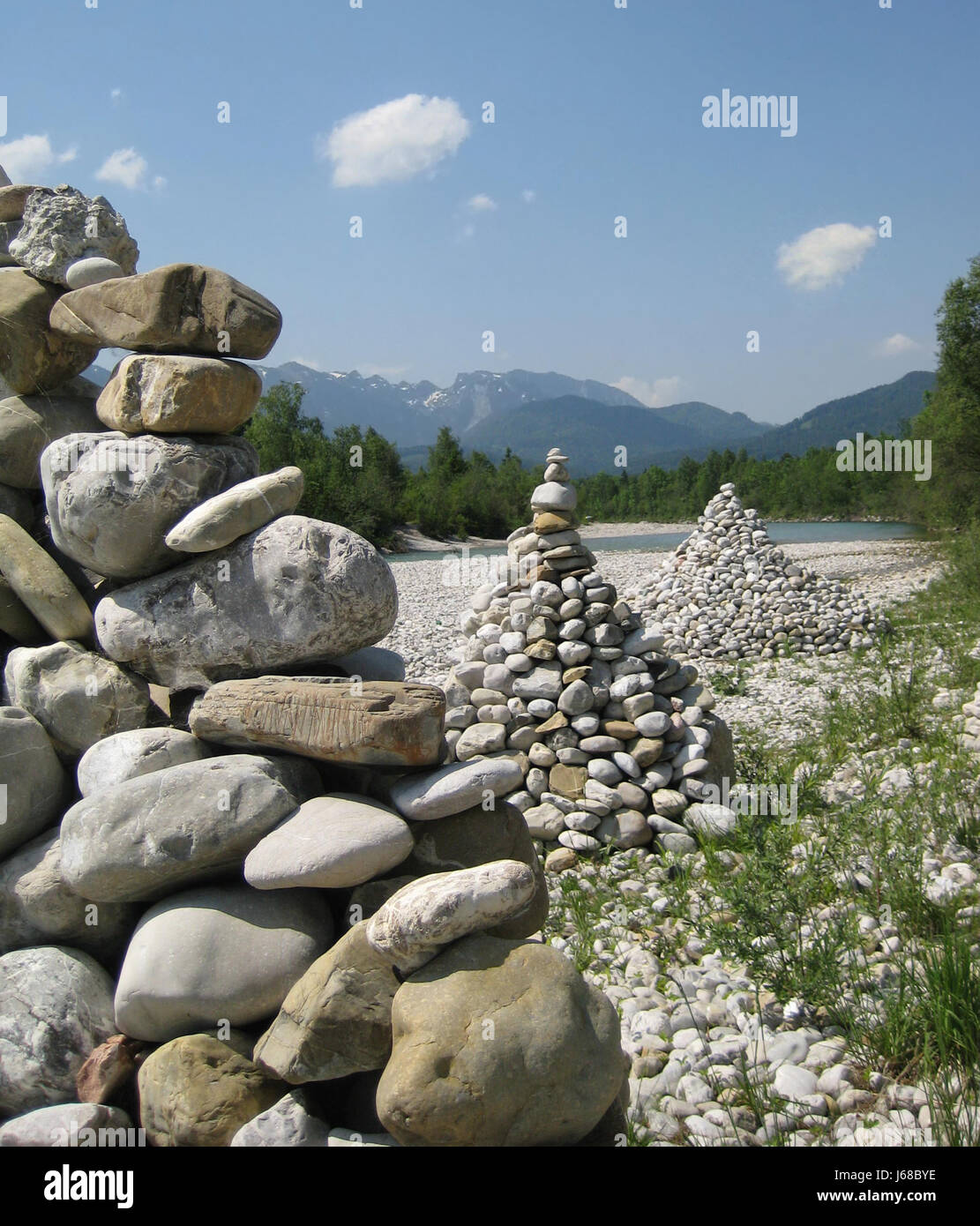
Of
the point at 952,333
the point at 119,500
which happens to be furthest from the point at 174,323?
the point at 952,333

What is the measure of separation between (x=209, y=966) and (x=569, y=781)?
4.25 m

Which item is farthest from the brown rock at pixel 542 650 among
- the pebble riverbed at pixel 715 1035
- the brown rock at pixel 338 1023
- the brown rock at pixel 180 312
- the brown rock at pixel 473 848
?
the brown rock at pixel 338 1023

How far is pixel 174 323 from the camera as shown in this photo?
448 centimetres

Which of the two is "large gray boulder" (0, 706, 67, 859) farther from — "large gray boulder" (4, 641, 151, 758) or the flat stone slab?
the flat stone slab

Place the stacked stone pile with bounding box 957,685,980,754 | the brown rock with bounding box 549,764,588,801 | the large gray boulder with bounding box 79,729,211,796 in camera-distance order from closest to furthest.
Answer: the large gray boulder with bounding box 79,729,211,796 → the brown rock with bounding box 549,764,588,801 → the stacked stone pile with bounding box 957,685,980,754

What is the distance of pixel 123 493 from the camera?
438 centimetres

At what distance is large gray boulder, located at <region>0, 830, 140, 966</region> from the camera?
3.91 metres

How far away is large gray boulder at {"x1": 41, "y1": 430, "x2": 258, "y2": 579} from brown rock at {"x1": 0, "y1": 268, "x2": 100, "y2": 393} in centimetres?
80

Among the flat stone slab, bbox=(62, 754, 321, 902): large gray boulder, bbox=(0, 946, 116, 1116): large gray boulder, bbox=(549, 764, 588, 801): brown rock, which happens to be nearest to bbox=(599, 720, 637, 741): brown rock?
bbox=(549, 764, 588, 801): brown rock

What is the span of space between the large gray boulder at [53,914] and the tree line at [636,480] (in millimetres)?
4961

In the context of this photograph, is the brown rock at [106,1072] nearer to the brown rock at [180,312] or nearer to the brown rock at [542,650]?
the brown rock at [180,312]

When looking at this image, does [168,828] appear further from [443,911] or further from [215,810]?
[443,911]

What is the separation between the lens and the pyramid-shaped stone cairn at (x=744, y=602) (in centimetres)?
1502

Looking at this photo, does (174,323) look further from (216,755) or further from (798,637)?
(798,637)
